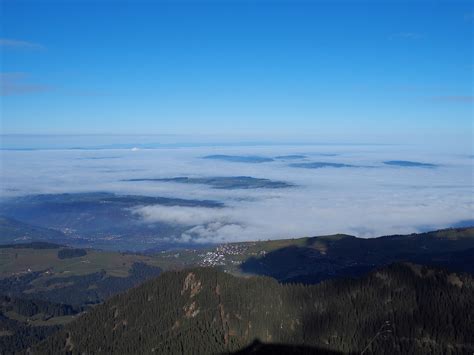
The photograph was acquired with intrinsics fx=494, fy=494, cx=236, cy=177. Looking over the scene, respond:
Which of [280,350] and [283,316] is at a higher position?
[283,316]

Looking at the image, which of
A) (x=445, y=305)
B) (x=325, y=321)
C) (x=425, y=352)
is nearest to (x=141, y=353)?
(x=325, y=321)

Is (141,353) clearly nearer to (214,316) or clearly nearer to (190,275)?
(214,316)

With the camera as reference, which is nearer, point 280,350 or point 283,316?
point 280,350

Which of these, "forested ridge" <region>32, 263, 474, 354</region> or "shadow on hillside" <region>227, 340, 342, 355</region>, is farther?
"forested ridge" <region>32, 263, 474, 354</region>

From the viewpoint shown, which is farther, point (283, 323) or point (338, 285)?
point (338, 285)
